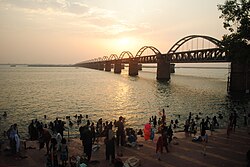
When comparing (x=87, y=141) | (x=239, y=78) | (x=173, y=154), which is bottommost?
(x=173, y=154)

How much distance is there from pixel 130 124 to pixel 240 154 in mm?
17205

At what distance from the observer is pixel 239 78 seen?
7338 centimetres

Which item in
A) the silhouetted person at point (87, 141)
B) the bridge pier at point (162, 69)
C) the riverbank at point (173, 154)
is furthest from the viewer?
the bridge pier at point (162, 69)

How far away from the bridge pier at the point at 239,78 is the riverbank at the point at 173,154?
5877 cm

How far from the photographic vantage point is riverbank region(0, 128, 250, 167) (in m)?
13.8

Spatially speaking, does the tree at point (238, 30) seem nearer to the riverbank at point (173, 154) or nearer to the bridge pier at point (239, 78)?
the riverbank at point (173, 154)

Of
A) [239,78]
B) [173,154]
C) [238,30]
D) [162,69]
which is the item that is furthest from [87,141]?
[162,69]

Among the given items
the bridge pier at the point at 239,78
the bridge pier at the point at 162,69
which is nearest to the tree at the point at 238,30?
the bridge pier at the point at 239,78

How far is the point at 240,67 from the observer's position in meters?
73.2

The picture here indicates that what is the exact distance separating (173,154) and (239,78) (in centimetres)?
6538

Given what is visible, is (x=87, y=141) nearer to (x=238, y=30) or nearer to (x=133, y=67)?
(x=238, y=30)

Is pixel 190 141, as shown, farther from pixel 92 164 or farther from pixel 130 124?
pixel 130 124

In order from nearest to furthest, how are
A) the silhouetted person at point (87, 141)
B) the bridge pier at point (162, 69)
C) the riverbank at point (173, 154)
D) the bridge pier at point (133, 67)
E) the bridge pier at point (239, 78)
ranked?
the silhouetted person at point (87, 141), the riverbank at point (173, 154), the bridge pier at point (239, 78), the bridge pier at point (162, 69), the bridge pier at point (133, 67)

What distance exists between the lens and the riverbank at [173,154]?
13844mm
